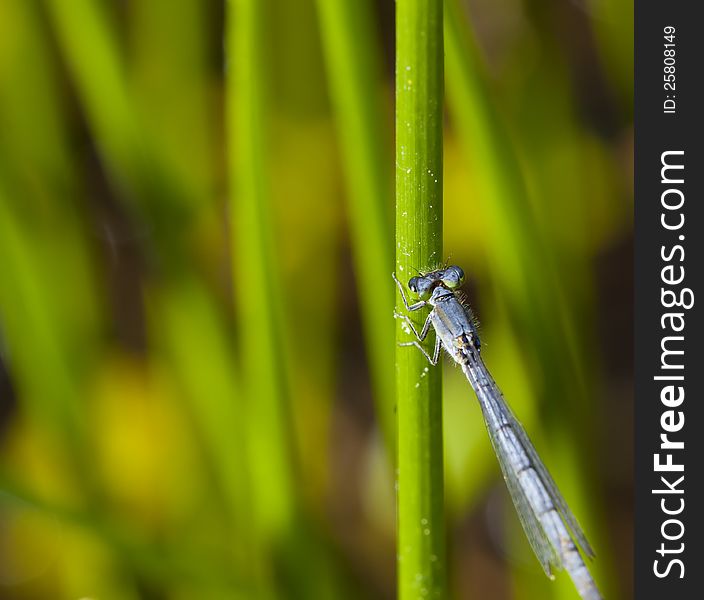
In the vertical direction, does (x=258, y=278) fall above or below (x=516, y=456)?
above

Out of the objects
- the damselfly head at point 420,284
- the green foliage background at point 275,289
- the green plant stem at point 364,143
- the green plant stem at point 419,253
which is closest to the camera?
the green plant stem at point 419,253

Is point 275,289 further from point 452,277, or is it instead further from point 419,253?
point 419,253

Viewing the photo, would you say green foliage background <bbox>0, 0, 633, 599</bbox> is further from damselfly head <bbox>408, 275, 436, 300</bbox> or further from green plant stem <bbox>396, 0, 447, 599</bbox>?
green plant stem <bbox>396, 0, 447, 599</bbox>

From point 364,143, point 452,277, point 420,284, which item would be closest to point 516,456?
point 452,277

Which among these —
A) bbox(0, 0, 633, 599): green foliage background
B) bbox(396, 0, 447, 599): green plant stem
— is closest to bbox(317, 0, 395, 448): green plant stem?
bbox(0, 0, 633, 599): green foliage background

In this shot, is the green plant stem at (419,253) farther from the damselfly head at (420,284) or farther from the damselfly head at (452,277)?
the damselfly head at (452,277)

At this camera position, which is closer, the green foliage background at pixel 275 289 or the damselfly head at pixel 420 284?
the damselfly head at pixel 420 284

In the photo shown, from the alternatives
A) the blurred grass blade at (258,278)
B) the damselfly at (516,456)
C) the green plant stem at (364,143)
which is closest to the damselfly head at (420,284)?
the damselfly at (516,456)
